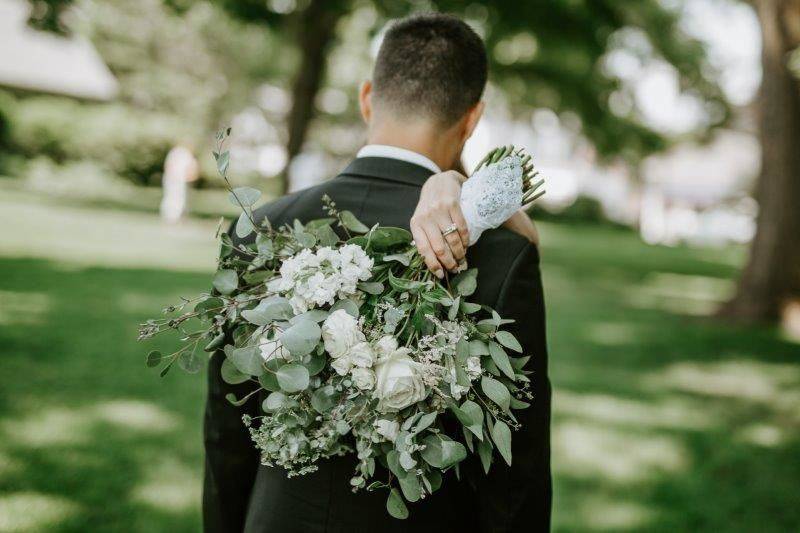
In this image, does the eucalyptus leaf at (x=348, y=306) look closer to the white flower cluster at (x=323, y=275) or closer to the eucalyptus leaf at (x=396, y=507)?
the white flower cluster at (x=323, y=275)

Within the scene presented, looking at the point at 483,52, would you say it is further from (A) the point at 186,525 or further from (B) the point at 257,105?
(B) the point at 257,105

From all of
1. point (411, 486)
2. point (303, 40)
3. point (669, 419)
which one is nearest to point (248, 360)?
point (411, 486)

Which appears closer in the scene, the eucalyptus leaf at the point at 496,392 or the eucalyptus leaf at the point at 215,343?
the eucalyptus leaf at the point at 496,392

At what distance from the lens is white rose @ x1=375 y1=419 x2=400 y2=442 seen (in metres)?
1.69

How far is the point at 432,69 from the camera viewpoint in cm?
208

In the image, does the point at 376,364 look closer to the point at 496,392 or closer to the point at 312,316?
the point at 312,316

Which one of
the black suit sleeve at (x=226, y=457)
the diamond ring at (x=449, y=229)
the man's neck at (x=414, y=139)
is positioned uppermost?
the man's neck at (x=414, y=139)

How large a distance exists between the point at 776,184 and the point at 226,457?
1175 cm

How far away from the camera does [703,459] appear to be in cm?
595

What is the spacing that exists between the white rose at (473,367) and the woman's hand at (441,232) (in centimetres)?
23

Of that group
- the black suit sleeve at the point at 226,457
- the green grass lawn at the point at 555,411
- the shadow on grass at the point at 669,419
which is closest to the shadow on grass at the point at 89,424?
the green grass lawn at the point at 555,411

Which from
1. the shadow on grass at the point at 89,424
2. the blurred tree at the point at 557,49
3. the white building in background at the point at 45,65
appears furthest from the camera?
the white building in background at the point at 45,65

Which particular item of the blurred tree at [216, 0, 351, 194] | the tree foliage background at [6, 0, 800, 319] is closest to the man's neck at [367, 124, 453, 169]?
the tree foliage background at [6, 0, 800, 319]

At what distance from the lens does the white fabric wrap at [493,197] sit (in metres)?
1.79
